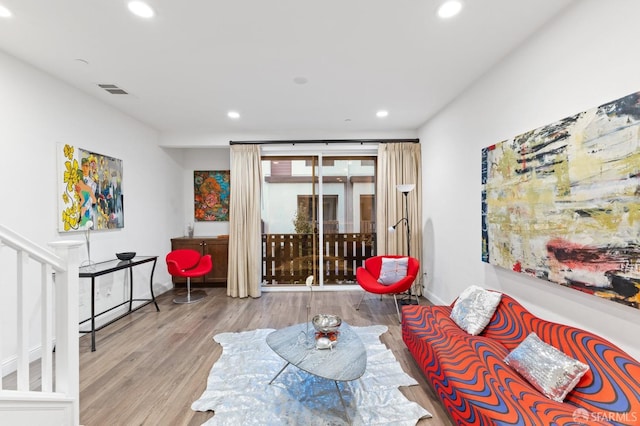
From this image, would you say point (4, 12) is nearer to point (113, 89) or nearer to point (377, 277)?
point (113, 89)

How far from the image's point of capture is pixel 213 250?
482 cm

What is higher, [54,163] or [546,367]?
[54,163]

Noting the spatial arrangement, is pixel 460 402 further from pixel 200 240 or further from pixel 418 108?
pixel 200 240

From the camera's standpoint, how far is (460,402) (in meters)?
1.58

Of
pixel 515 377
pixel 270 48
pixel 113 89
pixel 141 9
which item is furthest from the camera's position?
pixel 113 89

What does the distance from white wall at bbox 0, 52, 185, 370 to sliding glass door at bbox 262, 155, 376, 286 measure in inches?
73.0

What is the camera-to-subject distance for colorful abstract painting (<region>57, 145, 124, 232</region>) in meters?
2.90

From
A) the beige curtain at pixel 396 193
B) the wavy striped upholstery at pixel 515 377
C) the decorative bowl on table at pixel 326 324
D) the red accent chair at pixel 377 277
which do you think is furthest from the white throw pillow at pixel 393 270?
the decorative bowl on table at pixel 326 324

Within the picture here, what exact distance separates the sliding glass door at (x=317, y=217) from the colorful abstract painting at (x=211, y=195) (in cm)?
93

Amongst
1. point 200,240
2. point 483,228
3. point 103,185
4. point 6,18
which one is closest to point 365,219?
point 483,228

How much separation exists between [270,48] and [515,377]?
303cm

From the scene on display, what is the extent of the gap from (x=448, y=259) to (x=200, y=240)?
404cm

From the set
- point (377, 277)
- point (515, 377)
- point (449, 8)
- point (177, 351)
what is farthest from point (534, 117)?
point (177, 351)

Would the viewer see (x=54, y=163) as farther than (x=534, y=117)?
Yes
